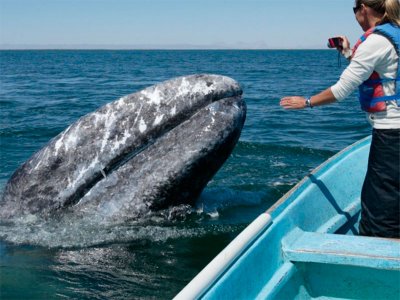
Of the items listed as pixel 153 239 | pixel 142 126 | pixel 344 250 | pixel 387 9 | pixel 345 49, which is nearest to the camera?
pixel 344 250

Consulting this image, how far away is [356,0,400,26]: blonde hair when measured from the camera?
4168mm

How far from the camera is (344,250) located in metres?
4.07

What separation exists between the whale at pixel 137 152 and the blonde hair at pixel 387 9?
1.92 metres

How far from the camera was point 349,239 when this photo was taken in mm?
4258

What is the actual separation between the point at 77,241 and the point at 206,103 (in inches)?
77.5

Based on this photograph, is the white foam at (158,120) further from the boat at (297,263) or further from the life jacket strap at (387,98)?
the life jacket strap at (387,98)

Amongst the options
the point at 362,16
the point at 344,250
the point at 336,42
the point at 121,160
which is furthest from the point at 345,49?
the point at 121,160

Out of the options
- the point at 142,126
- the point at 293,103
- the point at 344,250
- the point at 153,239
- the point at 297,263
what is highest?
the point at 293,103

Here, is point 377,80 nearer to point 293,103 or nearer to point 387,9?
point 387,9

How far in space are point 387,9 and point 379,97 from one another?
0.64 metres

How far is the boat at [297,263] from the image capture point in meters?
3.55

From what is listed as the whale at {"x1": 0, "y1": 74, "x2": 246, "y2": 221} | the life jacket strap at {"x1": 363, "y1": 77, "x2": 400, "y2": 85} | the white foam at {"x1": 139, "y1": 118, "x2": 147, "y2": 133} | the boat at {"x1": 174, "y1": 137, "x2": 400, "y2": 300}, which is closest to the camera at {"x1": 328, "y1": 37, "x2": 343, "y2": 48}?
the life jacket strap at {"x1": 363, "y1": 77, "x2": 400, "y2": 85}

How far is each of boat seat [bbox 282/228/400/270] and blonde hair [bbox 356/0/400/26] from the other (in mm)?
1607

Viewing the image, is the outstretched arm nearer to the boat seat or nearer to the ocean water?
the boat seat
